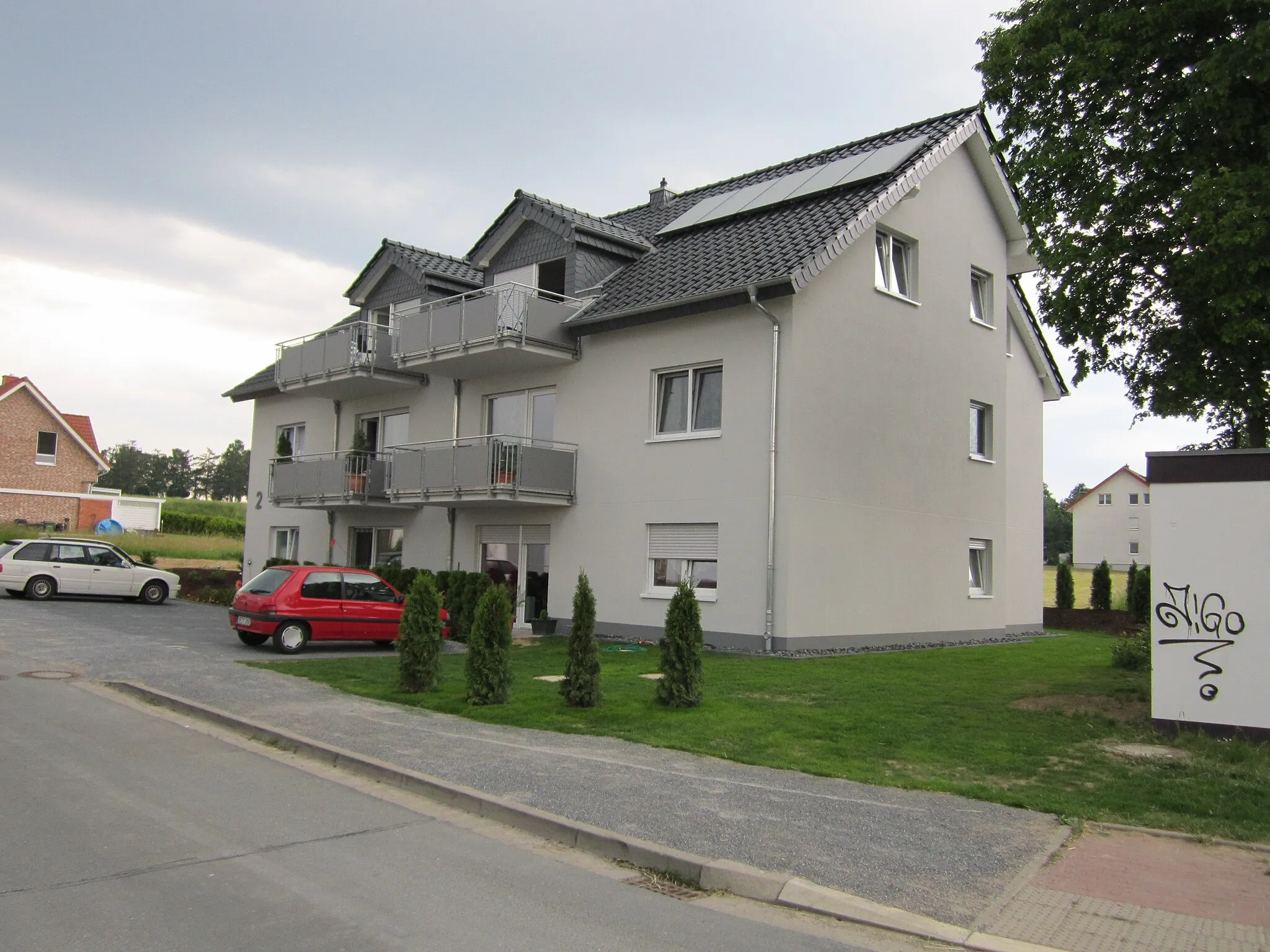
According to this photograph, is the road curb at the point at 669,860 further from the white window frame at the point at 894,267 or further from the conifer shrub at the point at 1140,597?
the conifer shrub at the point at 1140,597

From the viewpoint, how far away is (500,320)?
67.9ft

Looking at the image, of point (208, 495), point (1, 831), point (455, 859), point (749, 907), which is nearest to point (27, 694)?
point (1, 831)

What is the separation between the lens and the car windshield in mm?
18094

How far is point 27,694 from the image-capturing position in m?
12.4

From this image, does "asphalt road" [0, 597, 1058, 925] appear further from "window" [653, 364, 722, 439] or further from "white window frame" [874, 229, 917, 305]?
"white window frame" [874, 229, 917, 305]

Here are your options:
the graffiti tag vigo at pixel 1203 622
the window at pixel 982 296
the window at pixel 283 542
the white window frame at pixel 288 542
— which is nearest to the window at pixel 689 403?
the window at pixel 982 296

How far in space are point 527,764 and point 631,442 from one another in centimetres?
1157

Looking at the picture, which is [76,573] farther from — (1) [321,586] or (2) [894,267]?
(2) [894,267]

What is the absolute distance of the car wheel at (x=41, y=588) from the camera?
26.1 metres

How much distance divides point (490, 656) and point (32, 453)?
48.5 metres

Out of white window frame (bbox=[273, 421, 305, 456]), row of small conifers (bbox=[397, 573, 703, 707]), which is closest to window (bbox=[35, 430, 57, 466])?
white window frame (bbox=[273, 421, 305, 456])

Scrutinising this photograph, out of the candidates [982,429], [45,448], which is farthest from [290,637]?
[45,448]

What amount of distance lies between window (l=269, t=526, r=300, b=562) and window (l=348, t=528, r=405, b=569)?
307 cm

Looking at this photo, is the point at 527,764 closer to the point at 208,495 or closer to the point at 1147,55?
the point at 1147,55
